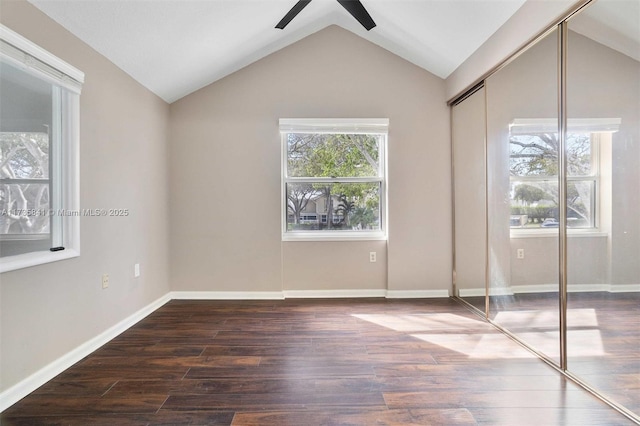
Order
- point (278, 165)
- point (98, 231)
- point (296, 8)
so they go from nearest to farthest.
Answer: point (296, 8), point (98, 231), point (278, 165)

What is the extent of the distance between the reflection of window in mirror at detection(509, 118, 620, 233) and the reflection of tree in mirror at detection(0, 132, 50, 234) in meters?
3.30

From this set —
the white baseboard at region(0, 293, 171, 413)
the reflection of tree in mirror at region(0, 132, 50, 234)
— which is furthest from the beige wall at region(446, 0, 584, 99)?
the white baseboard at region(0, 293, 171, 413)

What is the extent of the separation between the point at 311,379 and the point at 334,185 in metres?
2.25

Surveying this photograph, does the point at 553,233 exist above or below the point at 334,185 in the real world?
below

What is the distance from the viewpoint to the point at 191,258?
144 inches

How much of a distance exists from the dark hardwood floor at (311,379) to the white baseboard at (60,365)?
0.15 feet

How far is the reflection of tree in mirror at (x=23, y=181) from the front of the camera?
1.81m

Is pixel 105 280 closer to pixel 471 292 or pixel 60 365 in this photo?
pixel 60 365

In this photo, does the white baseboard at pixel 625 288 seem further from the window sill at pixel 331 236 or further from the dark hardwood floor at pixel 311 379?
the window sill at pixel 331 236

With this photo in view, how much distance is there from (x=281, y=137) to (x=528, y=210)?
2.50 meters

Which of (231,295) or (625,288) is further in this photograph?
(231,295)

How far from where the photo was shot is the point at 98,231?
8.10ft

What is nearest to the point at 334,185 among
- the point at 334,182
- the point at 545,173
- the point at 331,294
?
the point at 334,182

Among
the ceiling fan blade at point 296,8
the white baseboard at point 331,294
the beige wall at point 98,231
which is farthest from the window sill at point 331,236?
the ceiling fan blade at point 296,8
